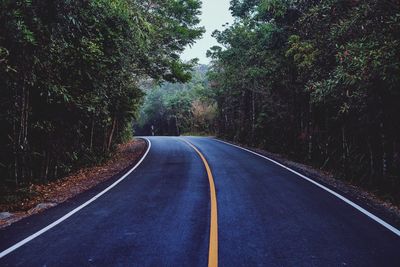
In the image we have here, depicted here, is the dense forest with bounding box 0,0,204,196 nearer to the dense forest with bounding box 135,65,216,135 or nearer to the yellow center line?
the yellow center line

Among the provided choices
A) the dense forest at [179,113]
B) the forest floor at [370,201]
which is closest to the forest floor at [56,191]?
the forest floor at [370,201]

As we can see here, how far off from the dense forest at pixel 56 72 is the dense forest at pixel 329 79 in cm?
566

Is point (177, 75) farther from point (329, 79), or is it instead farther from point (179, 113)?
point (179, 113)

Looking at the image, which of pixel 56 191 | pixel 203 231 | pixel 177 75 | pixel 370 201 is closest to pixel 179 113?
pixel 177 75

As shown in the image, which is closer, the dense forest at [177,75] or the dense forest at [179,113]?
the dense forest at [177,75]

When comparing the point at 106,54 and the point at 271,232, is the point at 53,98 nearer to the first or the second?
the point at 106,54

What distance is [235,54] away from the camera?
2439cm

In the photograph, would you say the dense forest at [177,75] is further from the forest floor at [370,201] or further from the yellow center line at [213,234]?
the yellow center line at [213,234]

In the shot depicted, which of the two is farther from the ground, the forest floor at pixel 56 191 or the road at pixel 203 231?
the road at pixel 203 231

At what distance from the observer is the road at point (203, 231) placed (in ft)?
16.5

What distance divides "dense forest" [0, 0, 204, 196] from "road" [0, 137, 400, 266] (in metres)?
2.93

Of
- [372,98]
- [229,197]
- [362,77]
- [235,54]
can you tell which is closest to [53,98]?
[229,197]

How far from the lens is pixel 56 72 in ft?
34.2

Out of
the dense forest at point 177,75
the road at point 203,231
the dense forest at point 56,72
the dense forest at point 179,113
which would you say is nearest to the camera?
the road at point 203,231
